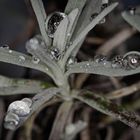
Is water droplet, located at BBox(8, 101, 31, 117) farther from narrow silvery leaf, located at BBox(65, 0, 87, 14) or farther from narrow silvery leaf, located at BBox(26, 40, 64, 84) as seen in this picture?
narrow silvery leaf, located at BBox(65, 0, 87, 14)

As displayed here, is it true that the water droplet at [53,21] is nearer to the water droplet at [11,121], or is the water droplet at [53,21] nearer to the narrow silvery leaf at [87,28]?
the narrow silvery leaf at [87,28]

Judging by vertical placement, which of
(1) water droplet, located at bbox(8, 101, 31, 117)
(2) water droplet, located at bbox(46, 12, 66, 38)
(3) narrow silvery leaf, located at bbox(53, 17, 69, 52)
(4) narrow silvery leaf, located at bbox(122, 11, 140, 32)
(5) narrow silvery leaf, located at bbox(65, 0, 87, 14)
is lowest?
(1) water droplet, located at bbox(8, 101, 31, 117)

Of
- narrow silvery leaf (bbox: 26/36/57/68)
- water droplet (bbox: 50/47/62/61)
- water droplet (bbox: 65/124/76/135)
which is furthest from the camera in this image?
water droplet (bbox: 65/124/76/135)

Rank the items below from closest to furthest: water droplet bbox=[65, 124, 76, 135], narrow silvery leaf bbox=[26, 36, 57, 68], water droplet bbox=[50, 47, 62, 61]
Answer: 1. narrow silvery leaf bbox=[26, 36, 57, 68]
2. water droplet bbox=[50, 47, 62, 61]
3. water droplet bbox=[65, 124, 76, 135]

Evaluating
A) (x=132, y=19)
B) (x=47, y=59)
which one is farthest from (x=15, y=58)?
(x=132, y=19)

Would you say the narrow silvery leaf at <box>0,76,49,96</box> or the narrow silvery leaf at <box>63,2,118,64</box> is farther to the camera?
the narrow silvery leaf at <box>0,76,49,96</box>

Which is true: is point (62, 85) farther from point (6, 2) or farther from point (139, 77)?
point (6, 2)

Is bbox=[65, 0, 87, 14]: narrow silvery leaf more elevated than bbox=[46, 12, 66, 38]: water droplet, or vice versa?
bbox=[65, 0, 87, 14]: narrow silvery leaf

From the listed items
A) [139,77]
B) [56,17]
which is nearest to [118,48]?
[139,77]

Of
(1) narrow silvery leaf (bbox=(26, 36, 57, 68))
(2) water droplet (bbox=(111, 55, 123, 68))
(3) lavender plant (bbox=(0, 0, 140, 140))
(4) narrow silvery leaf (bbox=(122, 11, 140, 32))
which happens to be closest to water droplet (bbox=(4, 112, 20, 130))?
(3) lavender plant (bbox=(0, 0, 140, 140))
